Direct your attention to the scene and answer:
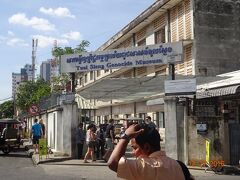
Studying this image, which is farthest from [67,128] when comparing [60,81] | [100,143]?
[60,81]

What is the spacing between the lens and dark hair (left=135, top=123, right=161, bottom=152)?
3133mm

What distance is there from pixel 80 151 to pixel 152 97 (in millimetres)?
12472

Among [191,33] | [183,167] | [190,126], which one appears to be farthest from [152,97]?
[183,167]

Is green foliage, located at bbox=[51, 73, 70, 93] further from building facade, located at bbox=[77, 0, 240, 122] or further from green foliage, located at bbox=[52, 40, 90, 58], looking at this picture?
building facade, located at bbox=[77, 0, 240, 122]

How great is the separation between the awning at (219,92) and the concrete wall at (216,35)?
7.17m

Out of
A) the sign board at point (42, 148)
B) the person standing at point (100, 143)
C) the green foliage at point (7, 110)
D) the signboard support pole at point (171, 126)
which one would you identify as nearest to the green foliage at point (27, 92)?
the green foliage at point (7, 110)

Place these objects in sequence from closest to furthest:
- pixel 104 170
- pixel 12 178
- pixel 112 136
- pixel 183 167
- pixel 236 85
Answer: pixel 183 167 < pixel 12 178 < pixel 104 170 < pixel 236 85 < pixel 112 136

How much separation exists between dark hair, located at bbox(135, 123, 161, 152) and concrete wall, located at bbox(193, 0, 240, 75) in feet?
74.4

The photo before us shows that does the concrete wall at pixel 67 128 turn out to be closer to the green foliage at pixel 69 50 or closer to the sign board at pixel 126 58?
the sign board at pixel 126 58

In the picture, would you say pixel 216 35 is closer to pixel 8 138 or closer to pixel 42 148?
pixel 42 148

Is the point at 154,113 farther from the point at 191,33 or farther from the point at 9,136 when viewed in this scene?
the point at 9,136

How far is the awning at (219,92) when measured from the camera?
54.4ft

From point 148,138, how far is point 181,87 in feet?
42.2

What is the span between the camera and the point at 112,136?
18531 mm
